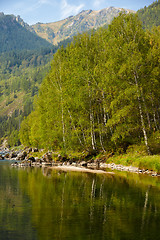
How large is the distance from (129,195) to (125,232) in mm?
7195

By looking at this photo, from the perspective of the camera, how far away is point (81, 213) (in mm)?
12789

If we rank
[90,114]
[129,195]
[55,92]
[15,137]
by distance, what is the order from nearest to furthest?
[129,195], [90,114], [55,92], [15,137]

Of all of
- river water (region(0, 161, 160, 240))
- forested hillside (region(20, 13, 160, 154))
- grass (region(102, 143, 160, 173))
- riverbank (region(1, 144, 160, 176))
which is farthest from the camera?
forested hillside (region(20, 13, 160, 154))

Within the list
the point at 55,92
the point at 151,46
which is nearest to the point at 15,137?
the point at 55,92

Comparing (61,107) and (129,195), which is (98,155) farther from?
(129,195)

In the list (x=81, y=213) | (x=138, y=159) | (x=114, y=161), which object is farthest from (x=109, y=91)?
(x=81, y=213)

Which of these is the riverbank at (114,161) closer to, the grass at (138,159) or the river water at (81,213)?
the grass at (138,159)

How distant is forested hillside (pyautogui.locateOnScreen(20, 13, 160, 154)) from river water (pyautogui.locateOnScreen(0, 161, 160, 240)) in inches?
577

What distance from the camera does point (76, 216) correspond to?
12.3 metres

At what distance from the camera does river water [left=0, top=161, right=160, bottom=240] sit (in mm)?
9875

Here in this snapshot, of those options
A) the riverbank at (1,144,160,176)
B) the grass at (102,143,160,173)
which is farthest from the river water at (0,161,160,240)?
the riverbank at (1,144,160,176)

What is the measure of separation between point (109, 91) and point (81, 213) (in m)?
24.6

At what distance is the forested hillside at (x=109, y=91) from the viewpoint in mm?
31844

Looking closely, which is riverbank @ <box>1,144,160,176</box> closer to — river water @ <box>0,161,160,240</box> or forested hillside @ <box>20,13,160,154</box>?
forested hillside @ <box>20,13,160,154</box>
